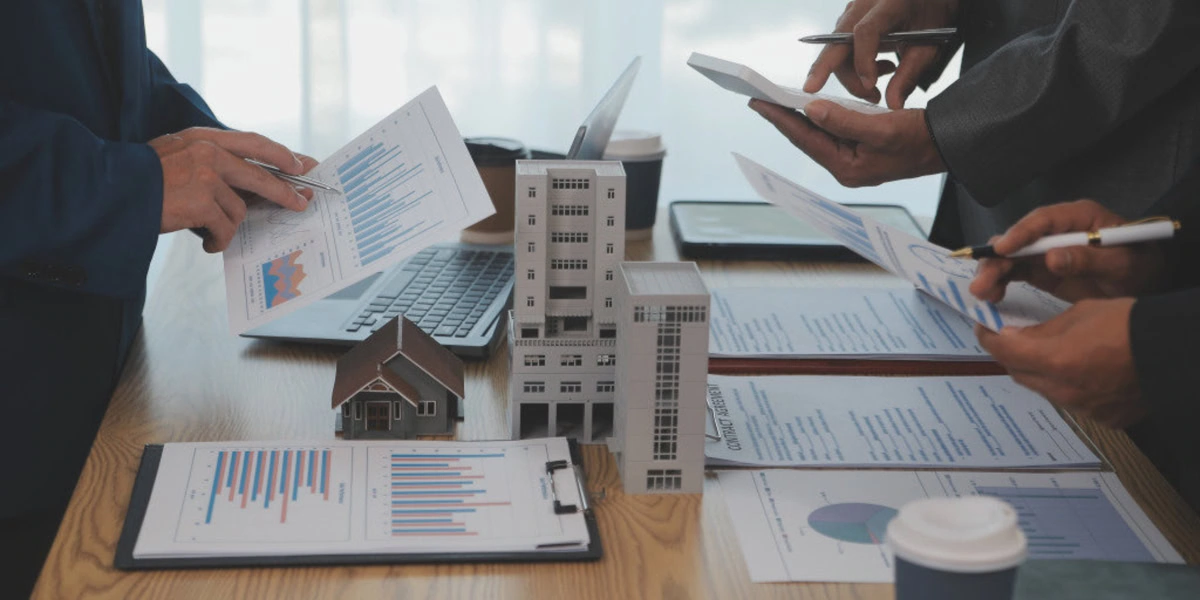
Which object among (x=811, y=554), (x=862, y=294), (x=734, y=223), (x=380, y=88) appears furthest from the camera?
(x=380, y=88)

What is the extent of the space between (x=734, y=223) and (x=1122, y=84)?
2.37ft

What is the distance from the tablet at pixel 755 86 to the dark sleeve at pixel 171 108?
0.62m

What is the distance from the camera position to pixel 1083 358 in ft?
2.76

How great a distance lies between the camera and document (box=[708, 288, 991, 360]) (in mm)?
1309

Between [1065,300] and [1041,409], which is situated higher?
[1065,300]

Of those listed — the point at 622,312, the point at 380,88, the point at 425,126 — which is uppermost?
the point at 425,126

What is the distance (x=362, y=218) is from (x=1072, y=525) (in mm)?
682

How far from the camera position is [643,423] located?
3.25 feet

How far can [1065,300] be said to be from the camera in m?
1.04

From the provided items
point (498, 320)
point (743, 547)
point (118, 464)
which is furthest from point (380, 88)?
point (743, 547)

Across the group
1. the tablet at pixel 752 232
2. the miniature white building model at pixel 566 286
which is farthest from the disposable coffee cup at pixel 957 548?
the tablet at pixel 752 232

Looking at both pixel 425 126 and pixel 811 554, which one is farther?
pixel 425 126

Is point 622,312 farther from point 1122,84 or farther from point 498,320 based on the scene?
point 1122,84

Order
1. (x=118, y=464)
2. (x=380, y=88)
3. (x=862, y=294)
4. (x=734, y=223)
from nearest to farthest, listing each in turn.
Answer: (x=118, y=464) < (x=862, y=294) < (x=734, y=223) < (x=380, y=88)
